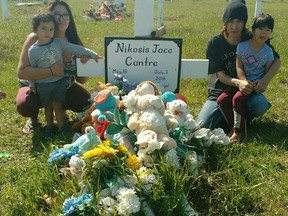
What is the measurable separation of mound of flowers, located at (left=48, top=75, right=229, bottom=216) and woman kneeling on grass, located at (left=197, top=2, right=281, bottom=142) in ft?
2.33

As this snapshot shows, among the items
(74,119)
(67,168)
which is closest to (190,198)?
(67,168)

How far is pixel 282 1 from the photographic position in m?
24.2

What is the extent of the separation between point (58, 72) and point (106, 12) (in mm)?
10269

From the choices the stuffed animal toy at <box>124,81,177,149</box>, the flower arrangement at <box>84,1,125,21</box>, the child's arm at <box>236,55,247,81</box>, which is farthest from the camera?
the flower arrangement at <box>84,1,125,21</box>

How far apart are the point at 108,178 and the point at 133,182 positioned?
5.6 inches

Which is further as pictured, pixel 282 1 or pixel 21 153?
pixel 282 1

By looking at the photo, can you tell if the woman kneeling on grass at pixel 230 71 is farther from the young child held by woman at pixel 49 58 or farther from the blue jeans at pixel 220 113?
the young child held by woman at pixel 49 58

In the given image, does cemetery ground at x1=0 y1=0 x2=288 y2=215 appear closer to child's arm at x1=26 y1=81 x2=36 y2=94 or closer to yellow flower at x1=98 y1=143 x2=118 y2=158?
yellow flower at x1=98 y1=143 x2=118 y2=158

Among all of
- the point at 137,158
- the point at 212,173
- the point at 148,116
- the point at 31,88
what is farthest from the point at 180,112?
the point at 31,88

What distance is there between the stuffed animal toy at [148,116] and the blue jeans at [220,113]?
38.4 inches

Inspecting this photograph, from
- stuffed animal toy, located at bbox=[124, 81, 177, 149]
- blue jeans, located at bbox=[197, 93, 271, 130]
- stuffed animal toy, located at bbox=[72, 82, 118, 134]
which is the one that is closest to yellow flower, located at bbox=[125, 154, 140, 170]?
stuffed animal toy, located at bbox=[124, 81, 177, 149]

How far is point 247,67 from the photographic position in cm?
359

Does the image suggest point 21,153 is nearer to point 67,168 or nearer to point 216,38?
point 67,168

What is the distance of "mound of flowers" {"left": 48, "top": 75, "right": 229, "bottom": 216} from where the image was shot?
84.8 inches
